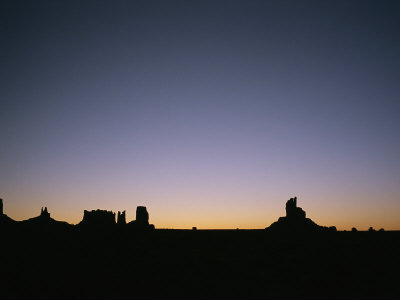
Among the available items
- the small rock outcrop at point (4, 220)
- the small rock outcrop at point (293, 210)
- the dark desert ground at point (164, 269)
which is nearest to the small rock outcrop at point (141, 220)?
the dark desert ground at point (164, 269)

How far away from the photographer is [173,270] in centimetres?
5750

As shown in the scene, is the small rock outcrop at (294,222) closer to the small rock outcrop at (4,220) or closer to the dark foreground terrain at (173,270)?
the dark foreground terrain at (173,270)

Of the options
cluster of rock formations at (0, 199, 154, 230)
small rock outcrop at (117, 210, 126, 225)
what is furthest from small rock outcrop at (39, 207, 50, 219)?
small rock outcrop at (117, 210, 126, 225)

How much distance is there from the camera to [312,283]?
2044 inches

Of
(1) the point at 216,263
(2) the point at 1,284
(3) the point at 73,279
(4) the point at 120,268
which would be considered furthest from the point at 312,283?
(2) the point at 1,284

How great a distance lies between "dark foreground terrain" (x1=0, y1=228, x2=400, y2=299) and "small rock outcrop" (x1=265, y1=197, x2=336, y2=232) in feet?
94.7

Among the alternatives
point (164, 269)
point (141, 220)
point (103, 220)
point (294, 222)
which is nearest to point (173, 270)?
point (164, 269)

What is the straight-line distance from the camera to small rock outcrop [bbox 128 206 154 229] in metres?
93.4

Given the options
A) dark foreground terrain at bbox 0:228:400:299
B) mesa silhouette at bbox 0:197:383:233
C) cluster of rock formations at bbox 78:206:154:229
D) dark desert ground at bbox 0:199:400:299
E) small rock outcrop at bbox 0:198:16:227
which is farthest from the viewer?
cluster of rock formations at bbox 78:206:154:229

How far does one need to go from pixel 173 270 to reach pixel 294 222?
216 feet

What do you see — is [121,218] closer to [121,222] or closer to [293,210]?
[121,222]

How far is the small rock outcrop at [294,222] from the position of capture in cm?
10900

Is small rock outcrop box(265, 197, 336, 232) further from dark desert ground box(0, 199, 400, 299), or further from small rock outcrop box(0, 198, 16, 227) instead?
small rock outcrop box(0, 198, 16, 227)

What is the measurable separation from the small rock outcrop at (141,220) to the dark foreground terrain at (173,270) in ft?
43.7
